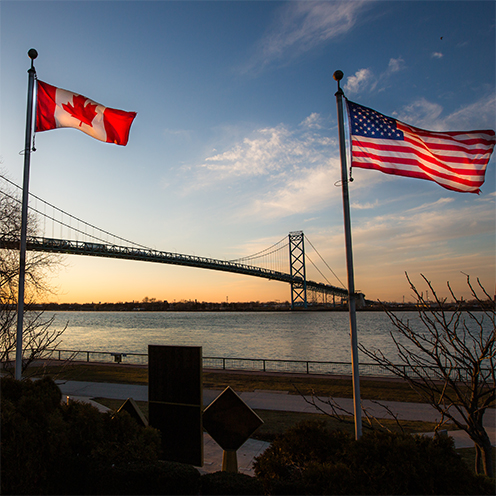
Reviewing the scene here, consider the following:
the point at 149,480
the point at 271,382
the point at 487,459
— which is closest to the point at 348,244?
the point at 487,459

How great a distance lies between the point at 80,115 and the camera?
798 cm

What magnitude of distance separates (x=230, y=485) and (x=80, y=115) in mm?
7309

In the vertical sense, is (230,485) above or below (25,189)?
below

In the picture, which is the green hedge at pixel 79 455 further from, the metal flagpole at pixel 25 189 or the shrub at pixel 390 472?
the metal flagpole at pixel 25 189

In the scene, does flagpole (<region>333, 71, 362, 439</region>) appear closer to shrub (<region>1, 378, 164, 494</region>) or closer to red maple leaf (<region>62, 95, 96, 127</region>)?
shrub (<region>1, 378, 164, 494</region>)

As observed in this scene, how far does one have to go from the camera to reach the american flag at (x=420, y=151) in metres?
6.17

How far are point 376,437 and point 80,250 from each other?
36.1m

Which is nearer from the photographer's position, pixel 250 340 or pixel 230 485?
pixel 230 485

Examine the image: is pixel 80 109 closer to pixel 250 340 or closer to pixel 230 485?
pixel 230 485

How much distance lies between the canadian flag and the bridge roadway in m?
6.78

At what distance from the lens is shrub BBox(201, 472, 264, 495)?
12.3 ft

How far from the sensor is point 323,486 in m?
3.50

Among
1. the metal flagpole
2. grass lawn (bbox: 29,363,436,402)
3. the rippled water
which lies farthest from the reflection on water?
Result: the metal flagpole

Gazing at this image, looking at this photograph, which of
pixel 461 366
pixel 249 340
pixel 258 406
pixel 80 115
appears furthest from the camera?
Result: pixel 249 340
